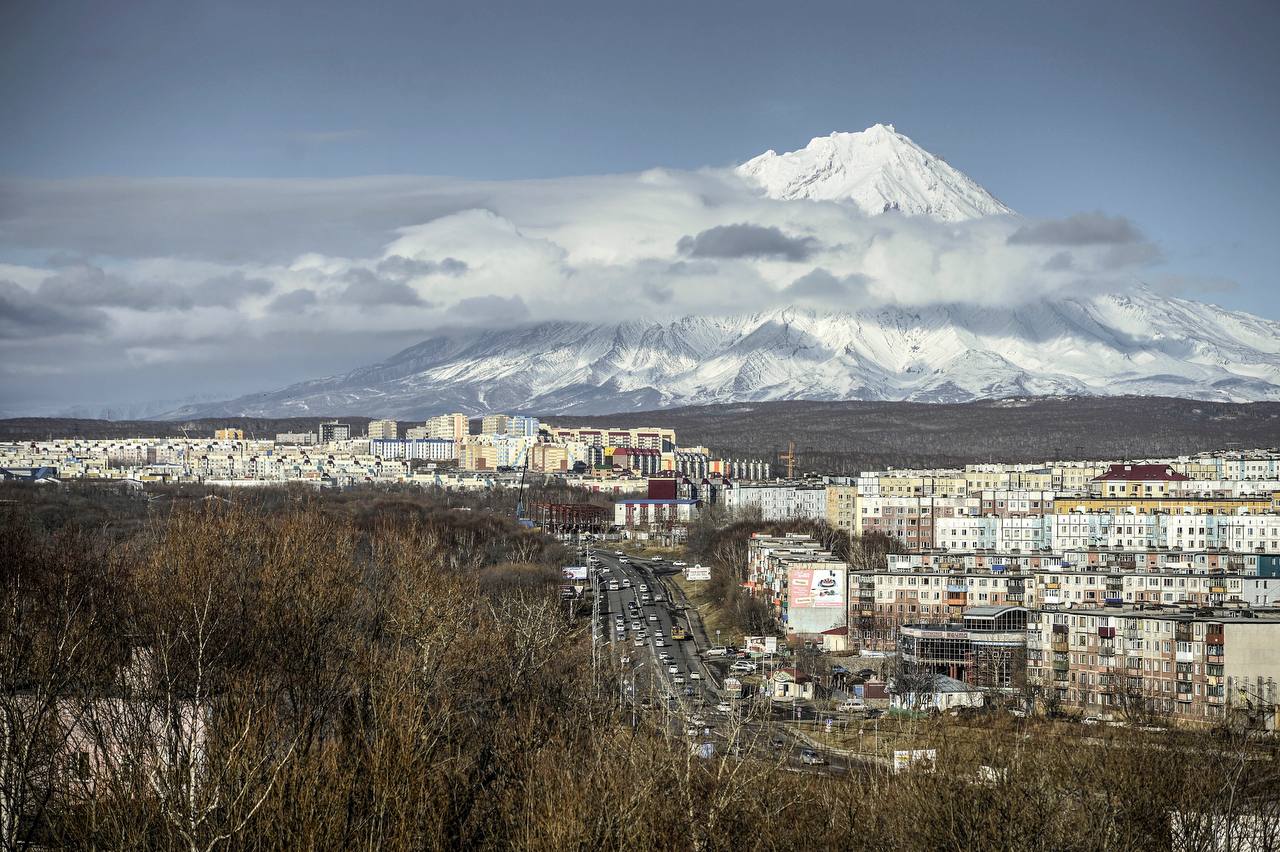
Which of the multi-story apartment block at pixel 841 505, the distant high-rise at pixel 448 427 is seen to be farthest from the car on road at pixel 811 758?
the distant high-rise at pixel 448 427

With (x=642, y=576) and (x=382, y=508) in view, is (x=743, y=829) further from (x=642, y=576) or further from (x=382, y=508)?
(x=382, y=508)

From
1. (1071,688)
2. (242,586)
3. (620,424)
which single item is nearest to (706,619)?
(1071,688)

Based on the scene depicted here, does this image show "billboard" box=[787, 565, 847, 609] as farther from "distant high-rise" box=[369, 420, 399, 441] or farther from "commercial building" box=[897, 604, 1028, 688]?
"distant high-rise" box=[369, 420, 399, 441]

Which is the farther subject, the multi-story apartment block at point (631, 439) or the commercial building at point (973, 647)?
the multi-story apartment block at point (631, 439)

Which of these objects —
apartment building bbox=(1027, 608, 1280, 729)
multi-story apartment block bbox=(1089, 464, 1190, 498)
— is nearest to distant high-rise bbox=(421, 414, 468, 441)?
multi-story apartment block bbox=(1089, 464, 1190, 498)

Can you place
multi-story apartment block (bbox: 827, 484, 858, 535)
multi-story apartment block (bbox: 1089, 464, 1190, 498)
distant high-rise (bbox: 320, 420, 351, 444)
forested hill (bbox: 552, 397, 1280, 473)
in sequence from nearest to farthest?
1. multi-story apartment block (bbox: 1089, 464, 1190, 498)
2. multi-story apartment block (bbox: 827, 484, 858, 535)
3. forested hill (bbox: 552, 397, 1280, 473)
4. distant high-rise (bbox: 320, 420, 351, 444)

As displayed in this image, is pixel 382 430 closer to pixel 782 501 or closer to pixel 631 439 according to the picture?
pixel 631 439

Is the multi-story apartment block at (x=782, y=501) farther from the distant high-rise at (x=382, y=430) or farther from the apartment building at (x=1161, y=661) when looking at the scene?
the distant high-rise at (x=382, y=430)
